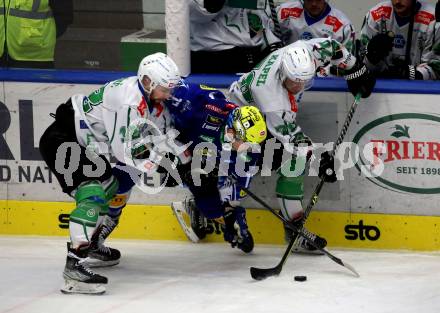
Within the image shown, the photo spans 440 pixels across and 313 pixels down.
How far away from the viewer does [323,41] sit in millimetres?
6688

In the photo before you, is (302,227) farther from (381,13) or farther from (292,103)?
(381,13)

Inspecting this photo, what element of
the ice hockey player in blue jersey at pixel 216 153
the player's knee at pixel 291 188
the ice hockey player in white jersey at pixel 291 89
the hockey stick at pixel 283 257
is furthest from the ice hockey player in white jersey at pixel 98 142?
the player's knee at pixel 291 188

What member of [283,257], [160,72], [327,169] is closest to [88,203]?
[160,72]

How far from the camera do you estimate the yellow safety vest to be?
7262mm

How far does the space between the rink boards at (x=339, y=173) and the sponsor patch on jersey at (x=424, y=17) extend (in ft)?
1.74

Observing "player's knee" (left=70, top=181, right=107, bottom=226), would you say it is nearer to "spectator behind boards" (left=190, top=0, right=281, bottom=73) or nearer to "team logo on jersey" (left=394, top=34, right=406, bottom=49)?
"spectator behind boards" (left=190, top=0, right=281, bottom=73)

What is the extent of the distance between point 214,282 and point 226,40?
64.9 inches

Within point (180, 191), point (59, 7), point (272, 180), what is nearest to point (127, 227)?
point (180, 191)

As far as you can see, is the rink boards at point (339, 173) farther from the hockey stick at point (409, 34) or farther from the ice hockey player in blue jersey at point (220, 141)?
the hockey stick at point (409, 34)

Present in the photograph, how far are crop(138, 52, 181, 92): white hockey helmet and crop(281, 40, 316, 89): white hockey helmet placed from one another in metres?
0.64

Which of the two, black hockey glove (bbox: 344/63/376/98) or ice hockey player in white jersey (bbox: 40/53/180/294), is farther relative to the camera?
black hockey glove (bbox: 344/63/376/98)

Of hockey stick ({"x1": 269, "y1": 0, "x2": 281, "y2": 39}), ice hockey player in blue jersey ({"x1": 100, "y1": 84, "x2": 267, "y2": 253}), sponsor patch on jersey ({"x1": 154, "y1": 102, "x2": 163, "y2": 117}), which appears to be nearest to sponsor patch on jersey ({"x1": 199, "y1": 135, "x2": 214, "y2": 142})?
ice hockey player in blue jersey ({"x1": 100, "y1": 84, "x2": 267, "y2": 253})

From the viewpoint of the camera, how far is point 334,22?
23.9ft

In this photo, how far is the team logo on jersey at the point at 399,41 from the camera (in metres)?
7.23
